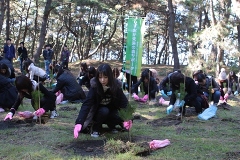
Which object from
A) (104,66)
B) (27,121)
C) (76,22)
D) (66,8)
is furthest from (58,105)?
(76,22)

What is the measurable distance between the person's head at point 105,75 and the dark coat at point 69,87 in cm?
271

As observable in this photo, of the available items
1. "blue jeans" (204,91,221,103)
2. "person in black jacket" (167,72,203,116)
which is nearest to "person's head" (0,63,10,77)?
"person in black jacket" (167,72,203,116)

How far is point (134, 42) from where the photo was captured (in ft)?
26.6

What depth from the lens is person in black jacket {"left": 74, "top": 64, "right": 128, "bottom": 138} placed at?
11.3ft

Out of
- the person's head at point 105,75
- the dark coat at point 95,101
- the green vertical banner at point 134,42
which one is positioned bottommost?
the dark coat at point 95,101

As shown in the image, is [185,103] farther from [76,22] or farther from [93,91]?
[76,22]

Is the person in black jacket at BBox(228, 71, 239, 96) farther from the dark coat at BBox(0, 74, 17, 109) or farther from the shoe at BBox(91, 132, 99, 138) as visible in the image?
the shoe at BBox(91, 132, 99, 138)

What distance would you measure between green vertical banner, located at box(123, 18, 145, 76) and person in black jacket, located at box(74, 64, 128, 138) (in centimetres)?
443

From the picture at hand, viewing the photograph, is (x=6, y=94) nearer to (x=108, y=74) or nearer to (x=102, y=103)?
(x=102, y=103)

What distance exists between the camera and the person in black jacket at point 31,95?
412cm

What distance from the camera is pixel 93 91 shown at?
360 centimetres

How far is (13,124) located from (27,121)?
0.76 ft

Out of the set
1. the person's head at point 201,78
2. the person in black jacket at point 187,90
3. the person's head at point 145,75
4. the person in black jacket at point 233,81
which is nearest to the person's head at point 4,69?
the person's head at point 145,75

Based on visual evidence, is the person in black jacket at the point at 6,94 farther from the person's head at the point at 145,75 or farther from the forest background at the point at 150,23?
the forest background at the point at 150,23
